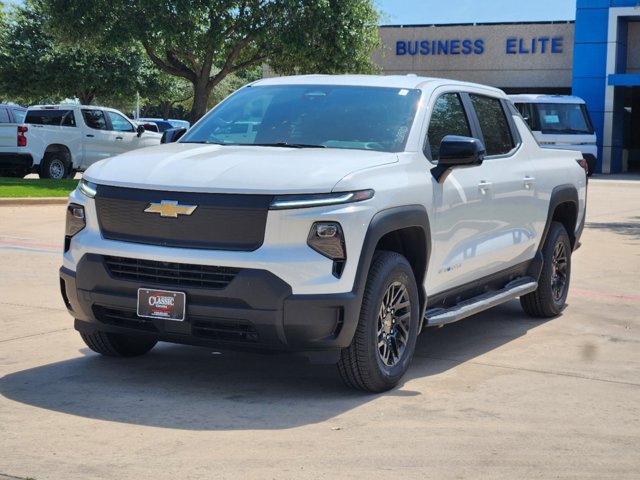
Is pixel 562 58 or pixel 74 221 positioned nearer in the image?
pixel 74 221

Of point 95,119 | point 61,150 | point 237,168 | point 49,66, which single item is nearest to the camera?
point 237,168

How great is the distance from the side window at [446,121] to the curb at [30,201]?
12.2 metres

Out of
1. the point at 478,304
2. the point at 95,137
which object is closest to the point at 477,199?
the point at 478,304

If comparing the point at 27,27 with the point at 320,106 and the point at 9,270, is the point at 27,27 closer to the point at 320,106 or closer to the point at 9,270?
the point at 9,270

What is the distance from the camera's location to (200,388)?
6.41 m

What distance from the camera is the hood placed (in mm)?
5871

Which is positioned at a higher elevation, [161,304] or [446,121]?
[446,121]

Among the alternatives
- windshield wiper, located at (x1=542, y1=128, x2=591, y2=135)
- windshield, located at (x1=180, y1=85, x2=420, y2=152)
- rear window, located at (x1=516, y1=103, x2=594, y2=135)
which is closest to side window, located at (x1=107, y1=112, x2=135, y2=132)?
rear window, located at (x1=516, y1=103, x2=594, y2=135)

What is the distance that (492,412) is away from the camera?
602 centimetres

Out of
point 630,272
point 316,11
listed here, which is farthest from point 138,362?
point 316,11

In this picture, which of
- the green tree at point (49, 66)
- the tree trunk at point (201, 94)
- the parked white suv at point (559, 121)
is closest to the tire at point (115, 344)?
the tree trunk at point (201, 94)

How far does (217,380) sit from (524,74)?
4144 centimetres

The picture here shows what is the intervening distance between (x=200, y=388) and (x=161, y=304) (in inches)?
27.3

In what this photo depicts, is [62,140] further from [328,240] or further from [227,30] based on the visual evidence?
[328,240]
